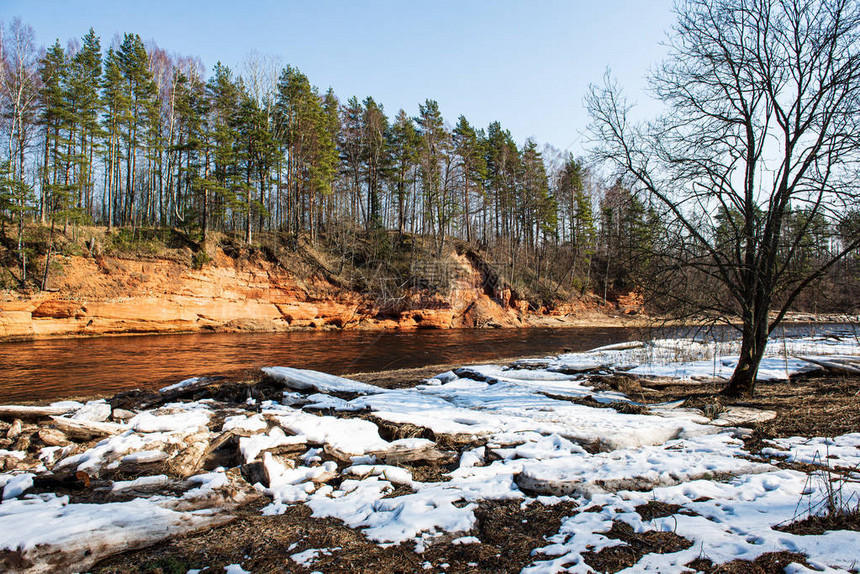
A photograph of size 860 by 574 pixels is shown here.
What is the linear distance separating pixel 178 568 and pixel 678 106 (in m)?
9.67

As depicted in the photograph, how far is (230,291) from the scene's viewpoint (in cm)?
2638

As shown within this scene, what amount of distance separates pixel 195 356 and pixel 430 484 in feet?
48.0

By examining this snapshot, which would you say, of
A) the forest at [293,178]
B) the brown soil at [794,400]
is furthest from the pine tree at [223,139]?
the brown soil at [794,400]

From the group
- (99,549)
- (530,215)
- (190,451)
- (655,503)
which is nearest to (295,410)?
(190,451)

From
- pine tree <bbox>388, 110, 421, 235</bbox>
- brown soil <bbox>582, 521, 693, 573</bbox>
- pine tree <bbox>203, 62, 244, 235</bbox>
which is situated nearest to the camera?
brown soil <bbox>582, 521, 693, 573</bbox>

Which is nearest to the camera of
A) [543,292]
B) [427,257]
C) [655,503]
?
[655,503]

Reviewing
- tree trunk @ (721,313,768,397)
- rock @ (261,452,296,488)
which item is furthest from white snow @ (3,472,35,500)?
tree trunk @ (721,313,768,397)

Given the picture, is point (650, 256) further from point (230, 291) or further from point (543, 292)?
point (543, 292)

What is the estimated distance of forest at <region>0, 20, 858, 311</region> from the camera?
20.4 metres

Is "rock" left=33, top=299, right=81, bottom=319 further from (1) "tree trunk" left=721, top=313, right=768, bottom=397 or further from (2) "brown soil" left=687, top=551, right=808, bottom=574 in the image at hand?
(1) "tree trunk" left=721, top=313, right=768, bottom=397

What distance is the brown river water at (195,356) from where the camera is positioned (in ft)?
35.2

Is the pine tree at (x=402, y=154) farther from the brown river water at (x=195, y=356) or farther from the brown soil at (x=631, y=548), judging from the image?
the brown soil at (x=631, y=548)

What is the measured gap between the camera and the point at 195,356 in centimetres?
1550

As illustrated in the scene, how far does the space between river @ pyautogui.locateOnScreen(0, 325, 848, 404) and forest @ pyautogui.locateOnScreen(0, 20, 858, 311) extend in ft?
16.0
